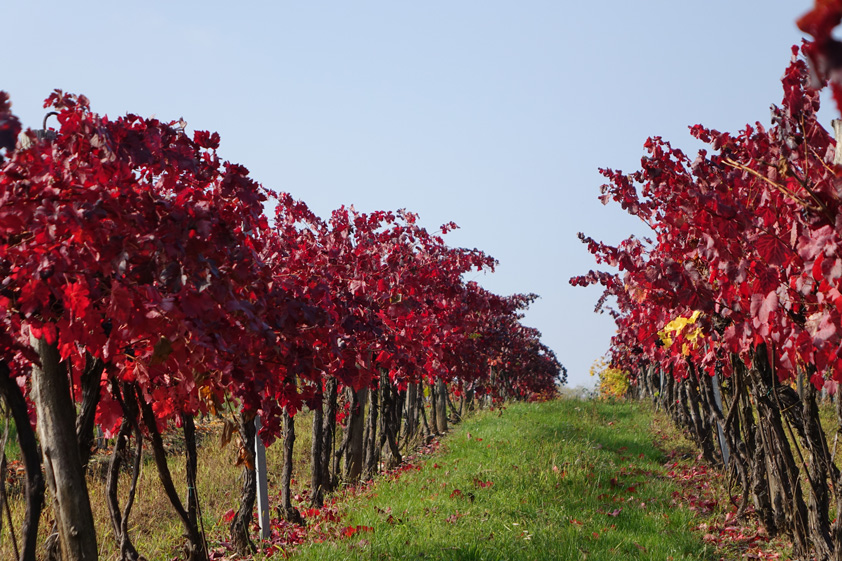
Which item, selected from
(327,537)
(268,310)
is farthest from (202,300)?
(327,537)

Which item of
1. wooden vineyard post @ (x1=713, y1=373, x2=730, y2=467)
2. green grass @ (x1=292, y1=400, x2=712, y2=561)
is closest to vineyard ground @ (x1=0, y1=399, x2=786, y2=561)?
green grass @ (x1=292, y1=400, x2=712, y2=561)

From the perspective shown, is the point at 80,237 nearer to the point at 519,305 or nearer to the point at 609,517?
the point at 609,517

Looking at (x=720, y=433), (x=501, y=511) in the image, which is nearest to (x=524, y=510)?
(x=501, y=511)

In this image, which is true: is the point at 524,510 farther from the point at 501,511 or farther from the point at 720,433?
the point at 720,433

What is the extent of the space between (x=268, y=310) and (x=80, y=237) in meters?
1.61

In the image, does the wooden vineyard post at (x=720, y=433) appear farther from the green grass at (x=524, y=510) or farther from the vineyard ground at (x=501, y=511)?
the green grass at (x=524, y=510)

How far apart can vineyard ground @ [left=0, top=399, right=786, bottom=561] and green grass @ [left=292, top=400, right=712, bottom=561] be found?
20 millimetres

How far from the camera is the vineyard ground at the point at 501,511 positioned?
687 centimetres

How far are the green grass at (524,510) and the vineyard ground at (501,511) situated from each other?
2 cm

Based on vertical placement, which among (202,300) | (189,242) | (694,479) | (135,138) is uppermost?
(135,138)

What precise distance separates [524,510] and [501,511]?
294mm

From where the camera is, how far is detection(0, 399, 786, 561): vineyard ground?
6867 mm

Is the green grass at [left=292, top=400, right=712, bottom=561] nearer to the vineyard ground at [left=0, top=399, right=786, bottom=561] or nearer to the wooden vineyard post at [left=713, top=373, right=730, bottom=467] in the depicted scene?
the vineyard ground at [left=0, top=399, right=786, bottom=561]

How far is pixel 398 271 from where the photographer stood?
1084 cm
